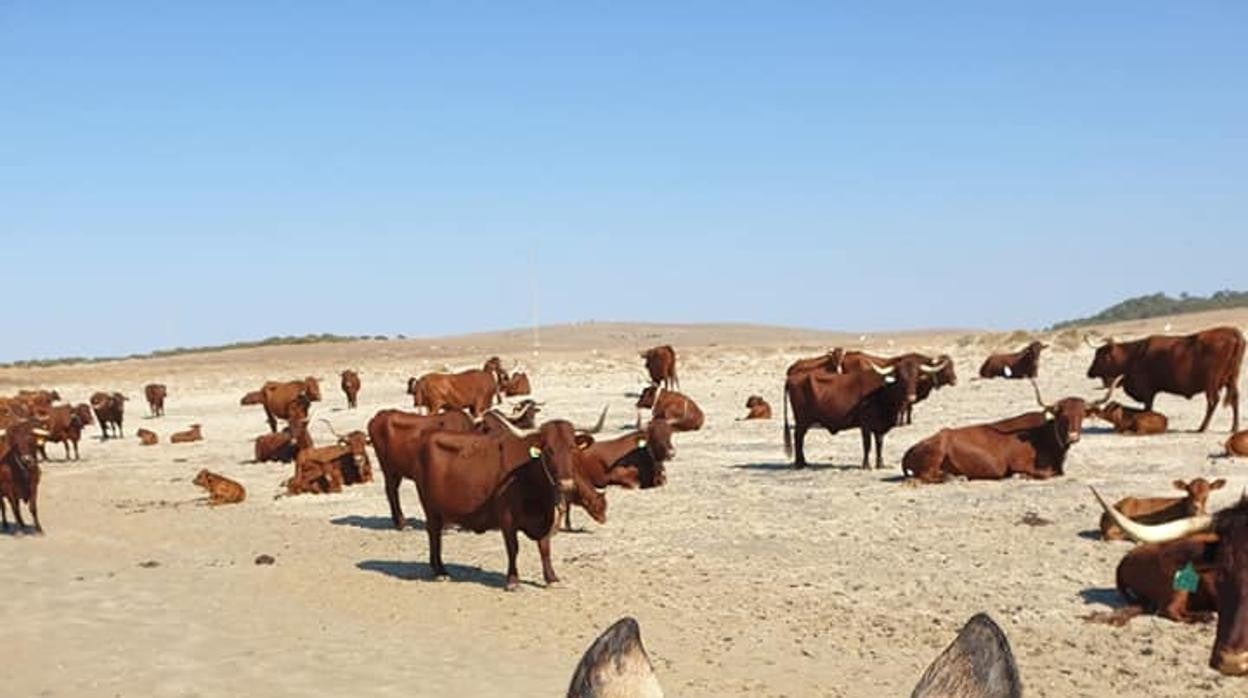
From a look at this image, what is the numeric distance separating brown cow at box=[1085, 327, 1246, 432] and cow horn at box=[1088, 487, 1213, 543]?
1493 centimetres

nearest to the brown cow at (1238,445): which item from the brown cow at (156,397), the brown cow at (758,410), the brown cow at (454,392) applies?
the brown cow at (758,410)

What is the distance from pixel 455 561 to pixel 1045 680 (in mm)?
6866

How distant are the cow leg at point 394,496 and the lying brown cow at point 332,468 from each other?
153 inches

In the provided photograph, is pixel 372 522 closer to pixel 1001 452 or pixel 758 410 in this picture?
pixel 1001 452

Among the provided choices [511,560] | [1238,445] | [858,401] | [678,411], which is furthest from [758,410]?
[511,560]

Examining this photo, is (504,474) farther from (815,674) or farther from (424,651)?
(815,674)

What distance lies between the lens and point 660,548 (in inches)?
528

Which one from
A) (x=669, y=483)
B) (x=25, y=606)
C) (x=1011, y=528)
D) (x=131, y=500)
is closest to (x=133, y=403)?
(x=131, y=500)

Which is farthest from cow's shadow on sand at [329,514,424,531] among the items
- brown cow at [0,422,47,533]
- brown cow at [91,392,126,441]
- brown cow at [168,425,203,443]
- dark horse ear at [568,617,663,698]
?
brown cow at [91,392,126,441]

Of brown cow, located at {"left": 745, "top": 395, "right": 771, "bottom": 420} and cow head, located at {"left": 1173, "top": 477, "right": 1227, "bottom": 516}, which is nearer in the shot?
cow head, located at {"left": 1173, "top": 477, "right": 1227, "bottom": 516}

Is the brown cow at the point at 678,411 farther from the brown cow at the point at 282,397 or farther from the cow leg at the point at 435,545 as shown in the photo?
the cow leg at the point at 435,545

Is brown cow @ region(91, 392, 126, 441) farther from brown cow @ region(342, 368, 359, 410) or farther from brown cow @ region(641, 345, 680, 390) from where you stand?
brown cow @ region(641, 345, 680, 390)

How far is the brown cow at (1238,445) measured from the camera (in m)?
16.1

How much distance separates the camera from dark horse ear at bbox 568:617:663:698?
7.81ft
